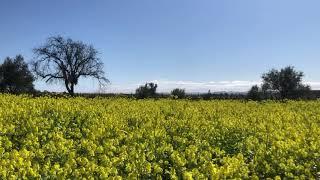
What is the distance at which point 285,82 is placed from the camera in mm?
77500

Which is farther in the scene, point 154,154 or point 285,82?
point 285,82

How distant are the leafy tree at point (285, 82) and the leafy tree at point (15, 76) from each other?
1205 inches

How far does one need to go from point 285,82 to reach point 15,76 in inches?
1375

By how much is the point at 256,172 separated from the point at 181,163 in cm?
140

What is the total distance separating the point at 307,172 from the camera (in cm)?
958

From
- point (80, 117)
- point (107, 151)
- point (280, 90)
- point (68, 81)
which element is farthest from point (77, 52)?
point (107, 151)

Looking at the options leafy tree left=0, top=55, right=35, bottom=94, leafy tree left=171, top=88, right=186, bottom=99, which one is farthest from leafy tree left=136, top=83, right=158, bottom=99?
leafy tree left=0, top=55, right=35, bottom=94

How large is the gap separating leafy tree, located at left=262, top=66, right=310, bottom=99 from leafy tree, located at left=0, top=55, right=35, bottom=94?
3060 cm

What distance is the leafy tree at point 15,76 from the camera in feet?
235

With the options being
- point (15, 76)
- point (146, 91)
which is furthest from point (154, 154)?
point (15, 76)

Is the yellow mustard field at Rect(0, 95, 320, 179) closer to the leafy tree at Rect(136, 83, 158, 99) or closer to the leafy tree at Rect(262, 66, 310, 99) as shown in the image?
the leafy tree at Rect(136, 83, 158, 99)

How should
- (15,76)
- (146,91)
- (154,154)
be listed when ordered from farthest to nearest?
(15,76) < (146,91) < (154,154)

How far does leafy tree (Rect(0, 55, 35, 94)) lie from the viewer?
235 ft

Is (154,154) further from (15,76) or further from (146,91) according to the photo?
(15,76)
